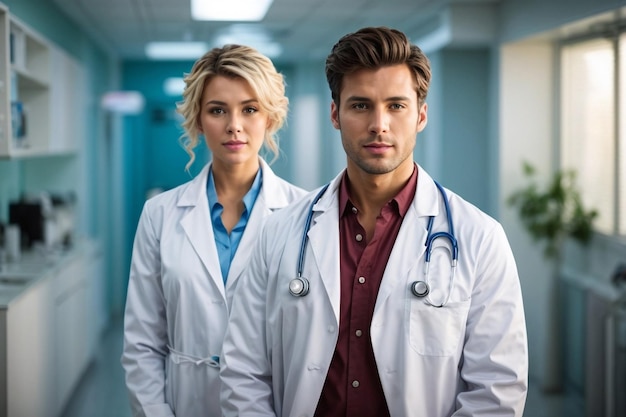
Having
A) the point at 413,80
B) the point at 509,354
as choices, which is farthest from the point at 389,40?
the point at 509,354

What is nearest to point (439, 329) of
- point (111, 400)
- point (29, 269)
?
point (29, 269)

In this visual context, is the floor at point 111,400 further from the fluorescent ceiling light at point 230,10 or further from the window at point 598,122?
the fluorescent ceiling light at point 230,10

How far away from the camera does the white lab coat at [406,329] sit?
162 centimetres

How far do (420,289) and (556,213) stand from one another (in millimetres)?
3602

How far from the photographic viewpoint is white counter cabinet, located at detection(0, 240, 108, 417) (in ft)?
10.9

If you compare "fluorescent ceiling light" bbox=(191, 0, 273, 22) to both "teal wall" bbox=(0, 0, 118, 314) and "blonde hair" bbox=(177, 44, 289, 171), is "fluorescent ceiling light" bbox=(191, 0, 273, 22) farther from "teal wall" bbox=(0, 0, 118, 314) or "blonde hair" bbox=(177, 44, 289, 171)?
"blonde hair" bbox=(177, 44, 289, 171)

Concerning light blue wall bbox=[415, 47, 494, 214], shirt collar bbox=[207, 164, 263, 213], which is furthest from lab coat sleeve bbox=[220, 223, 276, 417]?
light blue wall bbox=[415, 47, 494, 214]

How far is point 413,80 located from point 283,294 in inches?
21.5

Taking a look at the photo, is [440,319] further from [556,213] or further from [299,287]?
[556,213]

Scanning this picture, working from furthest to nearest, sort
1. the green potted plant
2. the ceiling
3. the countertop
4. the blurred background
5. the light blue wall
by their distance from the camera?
the light blue wall < the ceiling < the green potted plant < the blurred background < the countertop

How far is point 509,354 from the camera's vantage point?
160 centimetres

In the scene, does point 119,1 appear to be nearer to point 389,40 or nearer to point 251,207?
point 251,207

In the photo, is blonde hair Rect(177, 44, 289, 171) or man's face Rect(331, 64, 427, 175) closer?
man's face Rect(331, 64, 427, 175)

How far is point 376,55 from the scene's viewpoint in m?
1.67
